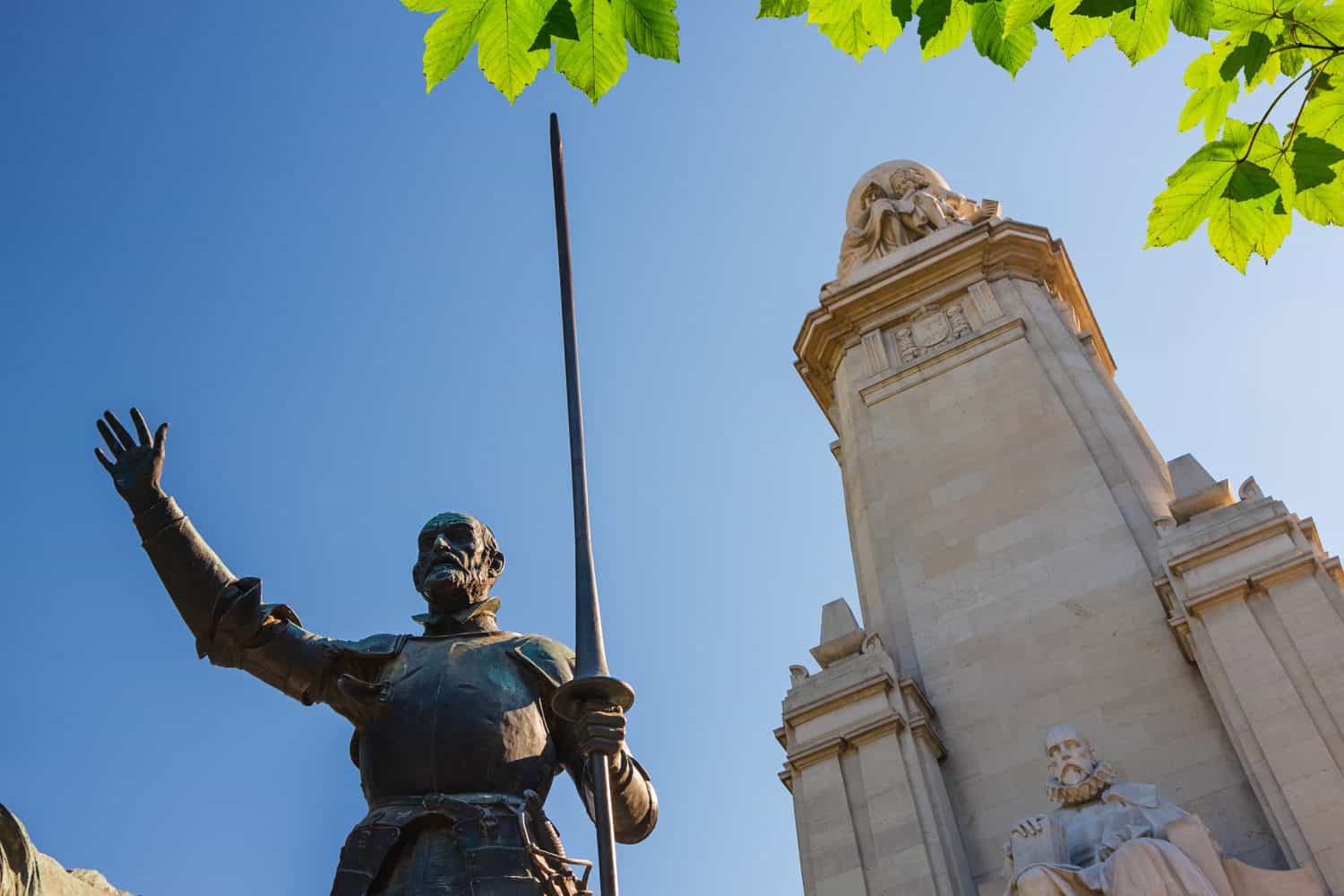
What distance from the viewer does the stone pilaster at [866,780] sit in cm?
1397

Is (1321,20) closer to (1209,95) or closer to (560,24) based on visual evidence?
(1209,95)

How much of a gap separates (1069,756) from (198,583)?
372 inches

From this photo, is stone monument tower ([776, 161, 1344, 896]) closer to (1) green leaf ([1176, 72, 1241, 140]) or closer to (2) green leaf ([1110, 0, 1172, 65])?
(1) green leaf ([1176, 72, 1241, 140])

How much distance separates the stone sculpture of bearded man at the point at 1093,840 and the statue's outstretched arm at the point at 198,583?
7.64 metres

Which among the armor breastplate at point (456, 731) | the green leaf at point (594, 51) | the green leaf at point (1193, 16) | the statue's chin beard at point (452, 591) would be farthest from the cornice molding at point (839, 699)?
the green leaf at point (594, 51)

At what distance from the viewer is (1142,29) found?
5367 mm

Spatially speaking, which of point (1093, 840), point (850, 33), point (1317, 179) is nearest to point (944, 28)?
point (850, 33)

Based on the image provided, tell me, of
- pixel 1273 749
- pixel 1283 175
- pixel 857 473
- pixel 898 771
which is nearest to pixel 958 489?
pixel 857 473

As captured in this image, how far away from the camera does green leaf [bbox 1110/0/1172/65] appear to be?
17.4 ft

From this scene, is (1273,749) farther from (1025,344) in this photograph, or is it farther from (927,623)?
(1025,344)

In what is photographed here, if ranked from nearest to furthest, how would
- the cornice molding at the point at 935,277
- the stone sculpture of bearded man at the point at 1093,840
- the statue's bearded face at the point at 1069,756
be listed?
the stone sculpture of bearded man at the point at 1093,840
the statue's bearded face at the point at 1069,756
the cornice molding at the point at 935,277

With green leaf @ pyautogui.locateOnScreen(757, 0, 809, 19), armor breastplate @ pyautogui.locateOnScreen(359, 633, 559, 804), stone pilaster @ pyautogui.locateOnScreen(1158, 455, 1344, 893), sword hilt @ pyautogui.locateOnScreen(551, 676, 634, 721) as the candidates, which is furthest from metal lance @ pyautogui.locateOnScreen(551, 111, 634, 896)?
stone pilaster @ pyautogui.locateOnScreen(1158, 455, 1344, 893)

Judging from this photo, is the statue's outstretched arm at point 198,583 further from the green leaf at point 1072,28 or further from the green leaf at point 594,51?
the green leaf at point 1072,28

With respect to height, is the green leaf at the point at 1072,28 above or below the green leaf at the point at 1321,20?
below
